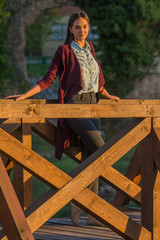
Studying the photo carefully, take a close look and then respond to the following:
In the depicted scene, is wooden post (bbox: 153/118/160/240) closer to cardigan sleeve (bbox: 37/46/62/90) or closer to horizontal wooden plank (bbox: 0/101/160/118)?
horizontal wooden plank (bbox: 0/101/160/118)

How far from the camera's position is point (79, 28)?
339 centimetres

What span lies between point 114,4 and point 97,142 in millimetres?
9891

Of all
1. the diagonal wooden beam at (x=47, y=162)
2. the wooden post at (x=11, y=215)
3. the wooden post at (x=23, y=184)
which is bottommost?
the wooden post at (x=23, y=184)

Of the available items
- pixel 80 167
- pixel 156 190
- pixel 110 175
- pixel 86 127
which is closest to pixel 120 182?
pixel 110 175

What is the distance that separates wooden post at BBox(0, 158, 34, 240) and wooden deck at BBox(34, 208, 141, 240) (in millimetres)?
1314

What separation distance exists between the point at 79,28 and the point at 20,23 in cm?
1118

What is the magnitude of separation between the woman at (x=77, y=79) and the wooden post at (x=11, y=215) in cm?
83

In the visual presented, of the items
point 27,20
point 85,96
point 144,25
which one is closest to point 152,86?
point 144,25

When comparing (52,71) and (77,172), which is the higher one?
(52,71)

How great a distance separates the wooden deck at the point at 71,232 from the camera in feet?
12.5

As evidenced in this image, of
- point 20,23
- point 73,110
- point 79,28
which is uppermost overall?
point 20,23

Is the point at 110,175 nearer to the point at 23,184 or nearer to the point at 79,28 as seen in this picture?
the point at 23,184

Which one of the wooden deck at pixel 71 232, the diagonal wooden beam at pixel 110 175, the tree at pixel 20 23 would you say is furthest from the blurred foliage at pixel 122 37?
the diagonal wooden beam at pixel 110 175

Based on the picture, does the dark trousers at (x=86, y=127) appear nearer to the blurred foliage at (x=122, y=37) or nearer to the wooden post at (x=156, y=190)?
the wooden post at (x=156, y=190)
